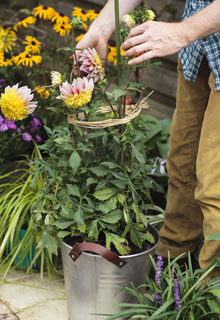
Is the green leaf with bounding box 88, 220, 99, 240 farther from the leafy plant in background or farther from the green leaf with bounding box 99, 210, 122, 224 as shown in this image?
the leafy plant in background

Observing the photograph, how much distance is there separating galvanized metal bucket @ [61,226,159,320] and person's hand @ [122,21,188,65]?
73 cm

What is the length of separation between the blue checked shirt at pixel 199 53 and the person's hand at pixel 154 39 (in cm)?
22

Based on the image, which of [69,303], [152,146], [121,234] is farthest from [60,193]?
[152,146]

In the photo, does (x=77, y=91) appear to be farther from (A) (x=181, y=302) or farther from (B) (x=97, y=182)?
(A) (x=181, y=302)

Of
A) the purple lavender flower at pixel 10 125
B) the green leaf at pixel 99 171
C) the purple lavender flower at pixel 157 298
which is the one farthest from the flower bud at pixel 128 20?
the purple lavender flower at pixel 10 125

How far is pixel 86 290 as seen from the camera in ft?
6.39

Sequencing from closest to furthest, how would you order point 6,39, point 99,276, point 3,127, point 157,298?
point 157,298 → point 99,276 → point 3,127 → point 6,39

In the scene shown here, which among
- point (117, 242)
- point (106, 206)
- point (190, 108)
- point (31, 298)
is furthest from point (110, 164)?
point (31, 298)

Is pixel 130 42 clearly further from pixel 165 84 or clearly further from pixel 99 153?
pixel 165 84

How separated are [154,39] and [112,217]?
0.69 m

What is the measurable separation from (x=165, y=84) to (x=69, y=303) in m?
1.67

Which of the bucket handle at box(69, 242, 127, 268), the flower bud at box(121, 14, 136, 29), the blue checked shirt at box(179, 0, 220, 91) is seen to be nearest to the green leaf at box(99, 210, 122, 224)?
the bucket handle at box(69, 242, 127, 268)

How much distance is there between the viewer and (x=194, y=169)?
2.26 meters

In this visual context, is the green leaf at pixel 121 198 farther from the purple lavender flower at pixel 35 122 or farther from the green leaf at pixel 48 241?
the purple lavender flower at pixel 35 122
